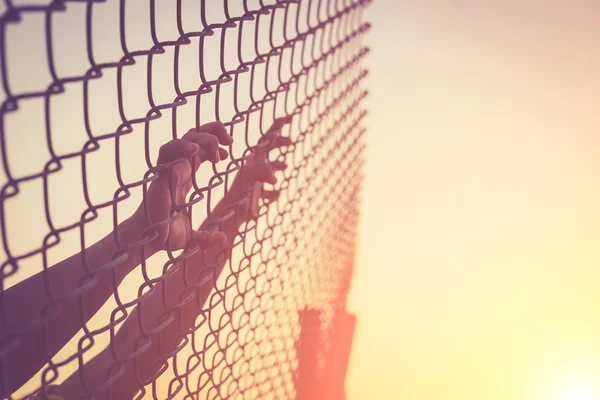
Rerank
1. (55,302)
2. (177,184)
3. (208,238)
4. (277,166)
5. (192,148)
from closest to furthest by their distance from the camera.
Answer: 1. (55,302)
2. (192,148)
3. (177,184)
4. (208,238)
5. (277,166)

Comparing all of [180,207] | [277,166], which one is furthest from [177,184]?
[277,166]

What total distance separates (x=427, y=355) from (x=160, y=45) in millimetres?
4292

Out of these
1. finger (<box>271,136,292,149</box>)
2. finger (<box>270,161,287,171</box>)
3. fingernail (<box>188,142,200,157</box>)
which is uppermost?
finger (<box>271,136,292,149</box>)

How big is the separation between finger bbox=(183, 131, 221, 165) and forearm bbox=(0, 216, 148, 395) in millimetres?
256

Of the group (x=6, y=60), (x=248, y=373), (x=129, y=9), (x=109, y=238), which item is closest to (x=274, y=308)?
(x=248, y=373)

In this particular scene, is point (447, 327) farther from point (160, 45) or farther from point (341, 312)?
point (160, 45)

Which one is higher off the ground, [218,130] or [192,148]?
[218,130]

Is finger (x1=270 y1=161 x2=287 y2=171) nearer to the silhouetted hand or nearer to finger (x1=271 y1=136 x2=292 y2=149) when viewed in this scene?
finger (x1=271 y1=136 x2=292 y2=149)

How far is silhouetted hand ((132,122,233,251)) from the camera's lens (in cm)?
120

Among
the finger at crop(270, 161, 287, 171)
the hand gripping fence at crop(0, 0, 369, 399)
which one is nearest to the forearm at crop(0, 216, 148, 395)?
the hand gripping fence at crop(0, 0, 369, 399)

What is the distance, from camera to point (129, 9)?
4.42 feet

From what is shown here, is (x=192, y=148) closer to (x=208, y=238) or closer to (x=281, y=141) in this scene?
(x=208, y=238)

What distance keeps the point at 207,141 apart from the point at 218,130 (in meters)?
0.10

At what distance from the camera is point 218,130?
1.40 metres
